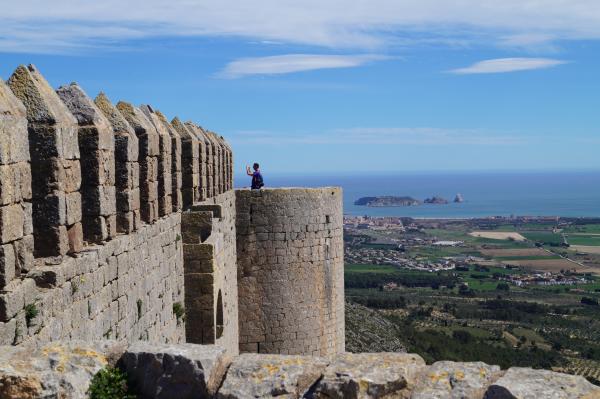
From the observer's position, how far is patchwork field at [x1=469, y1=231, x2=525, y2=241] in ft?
384

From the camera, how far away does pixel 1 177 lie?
459 cm

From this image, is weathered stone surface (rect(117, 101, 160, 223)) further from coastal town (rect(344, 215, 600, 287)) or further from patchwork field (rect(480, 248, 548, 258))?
patchwork field (rect(480, 248, 548, 258))

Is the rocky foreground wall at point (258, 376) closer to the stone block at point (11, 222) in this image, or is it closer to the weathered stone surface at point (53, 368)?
the weathered stone surface at point (53, 368)

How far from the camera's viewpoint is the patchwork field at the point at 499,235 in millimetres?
117000

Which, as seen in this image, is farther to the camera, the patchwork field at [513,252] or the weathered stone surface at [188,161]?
the patchwork field at [513,252]

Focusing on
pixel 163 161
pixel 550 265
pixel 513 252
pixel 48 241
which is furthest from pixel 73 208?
pixel 513 252

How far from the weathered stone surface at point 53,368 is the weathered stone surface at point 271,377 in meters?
0.62

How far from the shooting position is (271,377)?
3521 millimetres

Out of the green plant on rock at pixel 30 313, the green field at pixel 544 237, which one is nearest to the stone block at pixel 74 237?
the green plant on rock at pixel 30 313

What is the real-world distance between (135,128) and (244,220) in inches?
233

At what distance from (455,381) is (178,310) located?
6.04 m

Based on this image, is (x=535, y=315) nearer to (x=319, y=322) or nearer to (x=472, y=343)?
(x=472, y=343)

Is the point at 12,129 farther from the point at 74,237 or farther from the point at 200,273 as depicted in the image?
the point at 200,273

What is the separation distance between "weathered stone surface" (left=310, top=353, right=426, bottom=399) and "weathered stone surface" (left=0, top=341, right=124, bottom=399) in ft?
3.40
